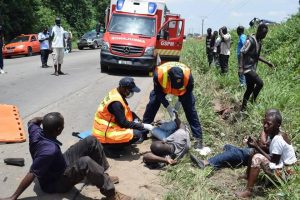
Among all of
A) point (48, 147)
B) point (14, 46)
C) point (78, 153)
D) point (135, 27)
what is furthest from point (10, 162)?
point (14, 46)

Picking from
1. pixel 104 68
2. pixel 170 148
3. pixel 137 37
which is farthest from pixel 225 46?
pixel 170 148

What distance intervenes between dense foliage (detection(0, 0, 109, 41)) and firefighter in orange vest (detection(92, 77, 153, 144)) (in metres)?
24.9

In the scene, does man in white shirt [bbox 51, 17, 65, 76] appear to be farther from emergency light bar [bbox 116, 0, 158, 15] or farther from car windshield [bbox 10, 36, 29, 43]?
car windshield [bbox 10, 36, 29, 43]

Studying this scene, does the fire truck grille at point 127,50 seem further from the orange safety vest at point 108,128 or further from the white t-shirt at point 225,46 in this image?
the orange safety vest at point 108,128

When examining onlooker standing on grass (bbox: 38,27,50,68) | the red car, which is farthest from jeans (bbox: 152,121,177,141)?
the red car

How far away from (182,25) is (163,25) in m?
1.63

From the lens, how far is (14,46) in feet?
79.0

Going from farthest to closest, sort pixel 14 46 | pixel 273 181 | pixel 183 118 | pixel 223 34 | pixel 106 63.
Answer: pixel 14 46 < pixel 106 63 < pixel 223 34 < pixel 183 118 < pixel 273 181

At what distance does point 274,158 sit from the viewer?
478 cm

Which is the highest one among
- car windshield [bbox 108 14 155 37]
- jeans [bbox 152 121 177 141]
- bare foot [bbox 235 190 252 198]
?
car windshield [bbox 108 14 155 37]

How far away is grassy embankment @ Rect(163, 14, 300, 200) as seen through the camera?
4879 mm

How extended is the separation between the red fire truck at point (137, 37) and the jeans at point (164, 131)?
8.47 m

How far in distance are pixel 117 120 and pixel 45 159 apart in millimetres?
1659

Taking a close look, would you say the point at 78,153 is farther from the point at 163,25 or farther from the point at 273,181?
the point at 163,25
